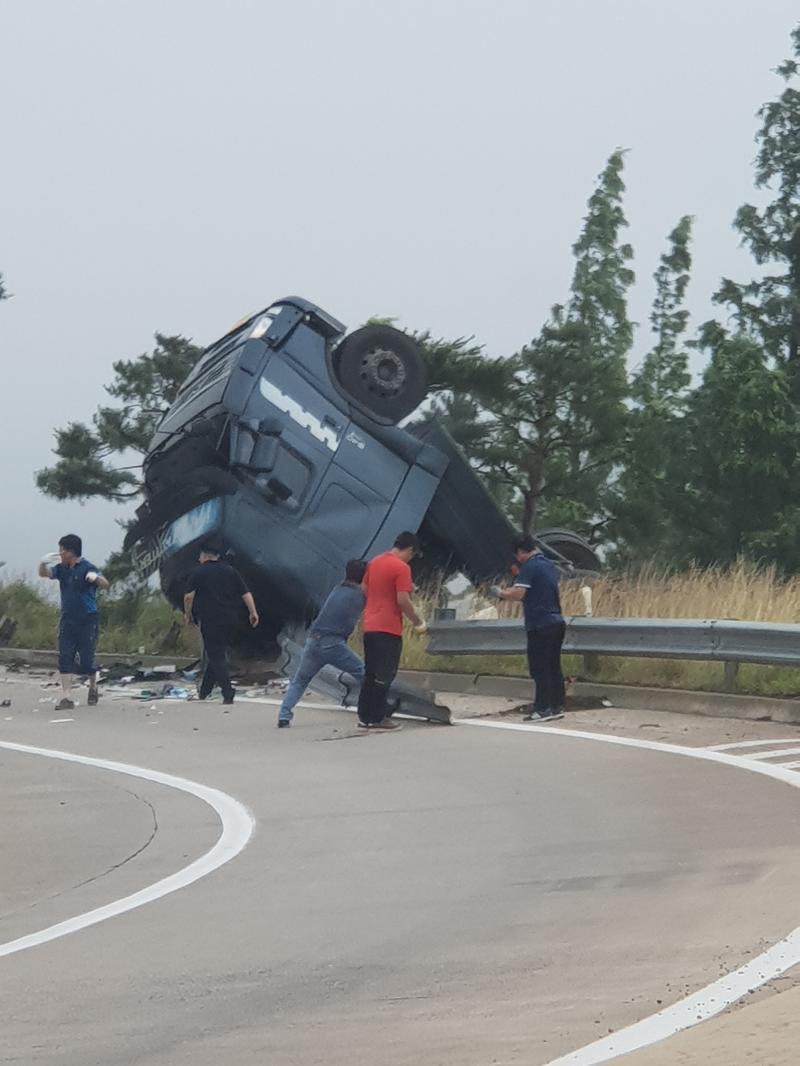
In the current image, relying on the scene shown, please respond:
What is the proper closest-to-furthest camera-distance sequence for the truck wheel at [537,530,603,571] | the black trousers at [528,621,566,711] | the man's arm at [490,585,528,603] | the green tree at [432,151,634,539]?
the man's arm at [490,585,528,603]
the black trousers at [528,621,566,711]
the truck wheel at [537,530,603,571]
the green tree at [432,151,634,539]

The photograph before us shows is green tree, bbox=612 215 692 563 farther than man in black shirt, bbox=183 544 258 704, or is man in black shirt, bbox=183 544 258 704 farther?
green tree, bbox=612 215 692 563

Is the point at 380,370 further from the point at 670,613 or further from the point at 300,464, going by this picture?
the point at 670,613

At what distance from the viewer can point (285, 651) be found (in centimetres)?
2189

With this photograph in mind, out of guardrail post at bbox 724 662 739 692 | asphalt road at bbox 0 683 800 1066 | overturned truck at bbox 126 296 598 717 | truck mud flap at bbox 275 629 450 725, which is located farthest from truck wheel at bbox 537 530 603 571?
asphalt road at bbox 0 683 800 1066

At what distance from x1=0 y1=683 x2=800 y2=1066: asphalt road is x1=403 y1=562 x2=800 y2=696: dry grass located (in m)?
3.20

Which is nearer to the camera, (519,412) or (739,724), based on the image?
(739,724)

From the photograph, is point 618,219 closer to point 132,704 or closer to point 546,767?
point 132,704

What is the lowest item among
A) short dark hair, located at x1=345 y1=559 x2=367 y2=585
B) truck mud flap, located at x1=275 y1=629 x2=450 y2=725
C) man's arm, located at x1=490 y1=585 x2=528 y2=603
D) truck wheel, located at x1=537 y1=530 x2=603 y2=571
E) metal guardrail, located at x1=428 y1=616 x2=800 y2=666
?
truck mud flap, located at x1=275 y1=629 x2=450 y2=725

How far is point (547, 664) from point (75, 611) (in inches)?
221

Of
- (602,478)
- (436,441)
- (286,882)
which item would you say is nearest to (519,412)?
(602,478)

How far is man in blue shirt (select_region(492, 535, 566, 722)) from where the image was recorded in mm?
16562

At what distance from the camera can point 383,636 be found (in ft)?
53.2

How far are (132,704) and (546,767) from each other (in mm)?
7944

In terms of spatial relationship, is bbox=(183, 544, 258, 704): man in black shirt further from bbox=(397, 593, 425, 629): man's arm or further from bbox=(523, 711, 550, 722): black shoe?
bbox=(523, 711, 550, 722): black shoe
